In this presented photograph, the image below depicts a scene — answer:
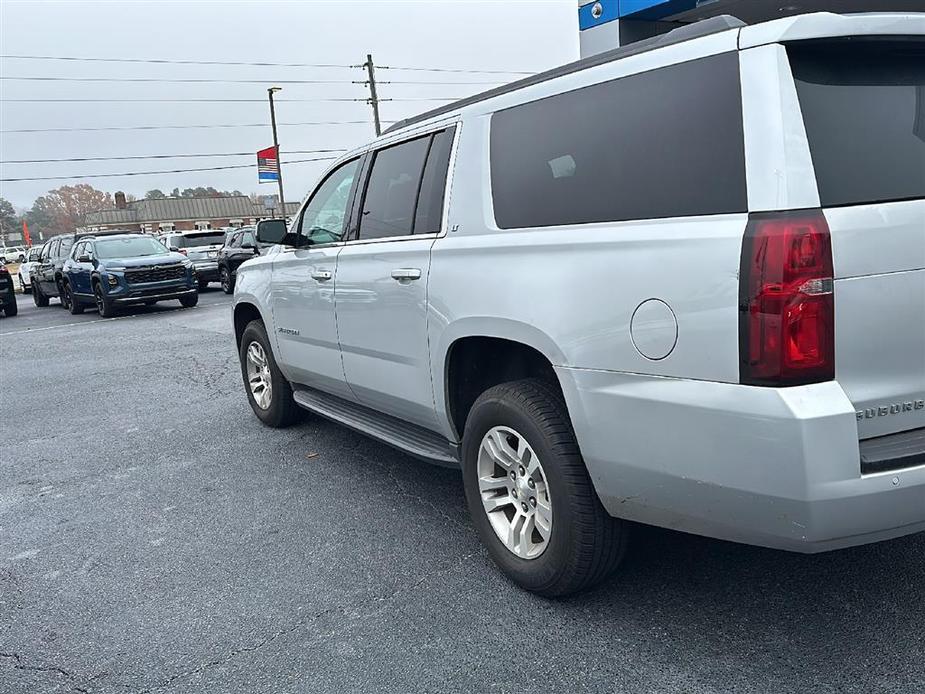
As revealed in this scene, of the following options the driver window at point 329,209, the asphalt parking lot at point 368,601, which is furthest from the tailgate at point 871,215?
the driver window at point 329,209

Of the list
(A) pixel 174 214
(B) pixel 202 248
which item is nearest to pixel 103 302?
(B) pixel 202 248

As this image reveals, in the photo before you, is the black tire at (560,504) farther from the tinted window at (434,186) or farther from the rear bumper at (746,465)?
the tinted window at (434,186)

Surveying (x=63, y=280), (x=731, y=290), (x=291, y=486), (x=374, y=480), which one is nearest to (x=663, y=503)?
(x=731, y=290)

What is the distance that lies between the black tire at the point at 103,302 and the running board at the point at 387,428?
12485 mm

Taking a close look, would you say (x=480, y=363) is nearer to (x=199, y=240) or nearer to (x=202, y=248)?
(x=202, y=248)

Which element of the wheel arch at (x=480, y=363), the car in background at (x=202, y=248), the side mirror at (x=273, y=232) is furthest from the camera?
the car in background at (x=202, y=248)

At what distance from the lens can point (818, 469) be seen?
215cm

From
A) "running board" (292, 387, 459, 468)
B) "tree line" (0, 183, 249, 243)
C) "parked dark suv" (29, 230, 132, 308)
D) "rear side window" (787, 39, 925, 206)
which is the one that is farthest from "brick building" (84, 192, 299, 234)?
"rear side window" (787, 39, 925, 206)

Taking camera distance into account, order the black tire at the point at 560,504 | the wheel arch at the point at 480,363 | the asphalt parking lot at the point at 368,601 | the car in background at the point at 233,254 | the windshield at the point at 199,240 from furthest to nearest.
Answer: the windshield at the point at 199,240
the car in background at the point at 233,254
the wheel arch at the point at 480,363
the black tire at the point at 560,504
the asphalt parking lot at the point at 368,601

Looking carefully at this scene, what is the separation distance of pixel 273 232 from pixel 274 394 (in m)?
1.37

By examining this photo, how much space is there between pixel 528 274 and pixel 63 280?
1856 cm

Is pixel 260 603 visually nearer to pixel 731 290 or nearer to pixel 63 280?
pixel 731 290

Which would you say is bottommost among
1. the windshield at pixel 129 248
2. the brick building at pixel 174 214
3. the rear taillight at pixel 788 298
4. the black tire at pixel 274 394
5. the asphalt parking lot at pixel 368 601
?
the asphalt parking lot at pixel 368 601

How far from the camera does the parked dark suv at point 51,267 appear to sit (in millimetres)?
19453
